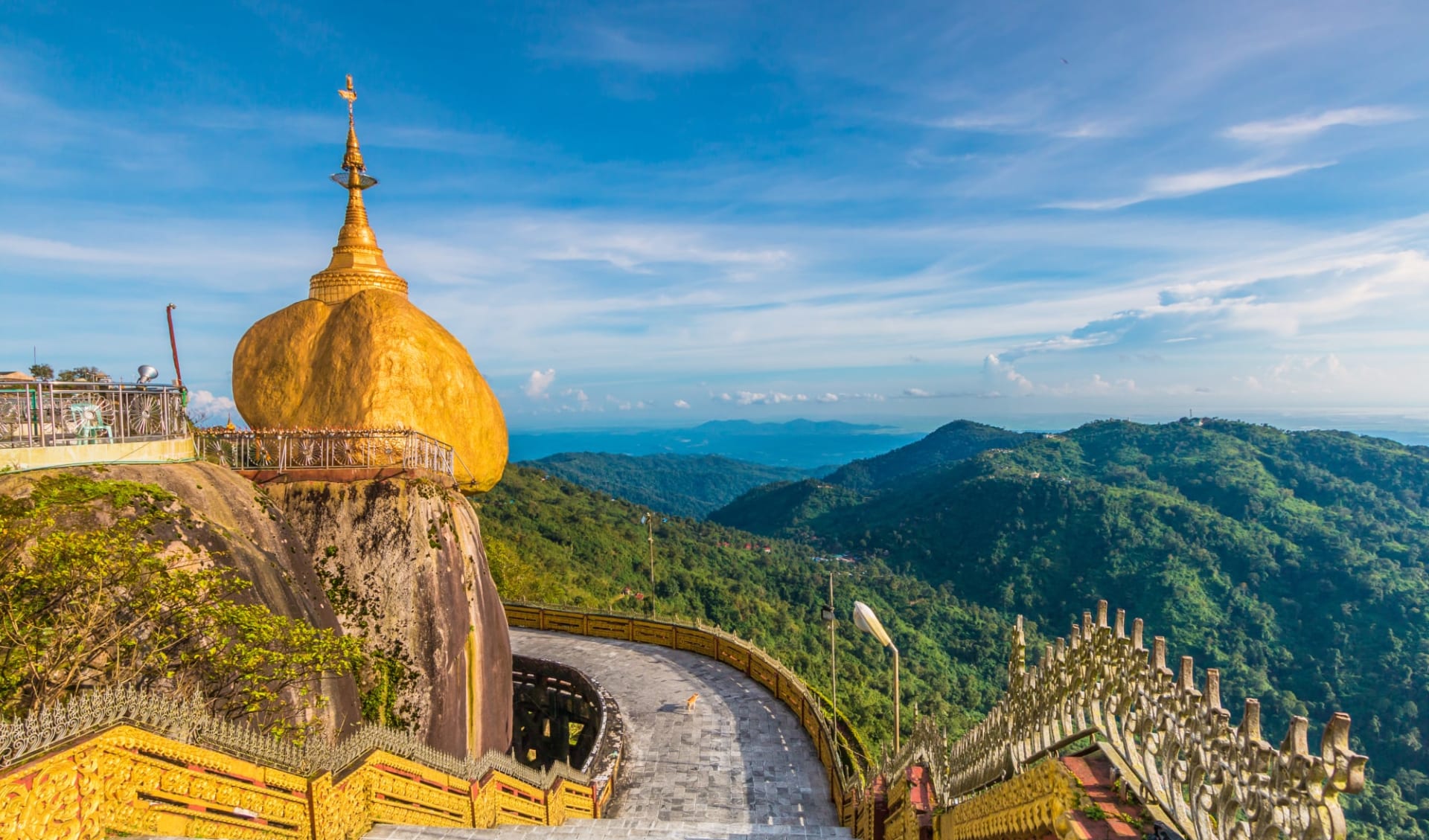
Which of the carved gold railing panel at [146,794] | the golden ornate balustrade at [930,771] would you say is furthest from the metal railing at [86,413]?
the carved gold railing panel at [146,794]

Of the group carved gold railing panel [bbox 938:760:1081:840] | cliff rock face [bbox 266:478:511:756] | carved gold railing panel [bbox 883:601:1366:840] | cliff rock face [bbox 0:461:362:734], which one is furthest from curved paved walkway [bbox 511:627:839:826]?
carved gold railing panel [bbox 938:760:1081:840]

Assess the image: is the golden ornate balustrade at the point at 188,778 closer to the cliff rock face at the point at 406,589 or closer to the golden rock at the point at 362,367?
the cliff rock face at the point at 406,589

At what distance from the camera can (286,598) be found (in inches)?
456

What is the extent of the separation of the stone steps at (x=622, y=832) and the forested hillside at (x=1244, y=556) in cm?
4479

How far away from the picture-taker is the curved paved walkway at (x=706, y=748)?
13297 mm

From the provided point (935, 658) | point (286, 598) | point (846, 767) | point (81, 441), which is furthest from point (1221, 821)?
point (935, 658)

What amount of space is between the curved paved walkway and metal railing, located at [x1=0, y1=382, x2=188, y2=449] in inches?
455

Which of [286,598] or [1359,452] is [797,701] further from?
[1359,452]

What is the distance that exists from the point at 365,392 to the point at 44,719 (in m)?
10.4

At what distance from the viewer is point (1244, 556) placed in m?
80.0

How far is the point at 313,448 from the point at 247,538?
3511 millimetres

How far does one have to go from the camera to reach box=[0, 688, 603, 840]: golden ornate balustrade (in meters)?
5.52

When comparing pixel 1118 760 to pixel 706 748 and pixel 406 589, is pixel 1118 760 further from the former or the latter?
pixel 406 589

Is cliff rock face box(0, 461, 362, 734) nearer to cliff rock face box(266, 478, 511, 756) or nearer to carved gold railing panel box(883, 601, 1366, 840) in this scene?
cliff rock face box(266, 478, 511, 756)
